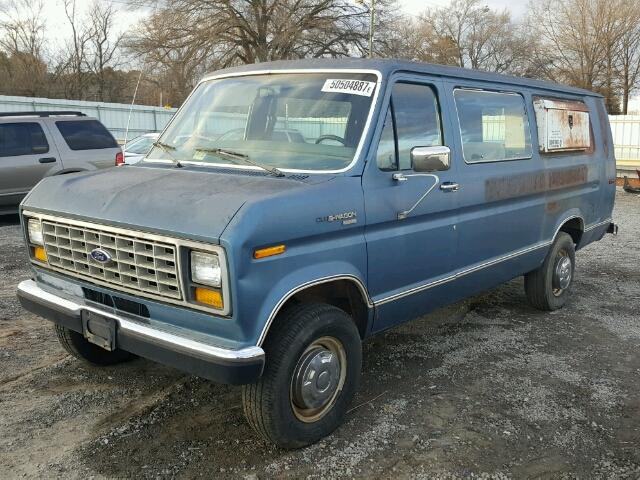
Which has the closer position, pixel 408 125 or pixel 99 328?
pixel 99 328

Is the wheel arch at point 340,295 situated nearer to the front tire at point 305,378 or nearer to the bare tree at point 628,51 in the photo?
the front tire at point 305,378

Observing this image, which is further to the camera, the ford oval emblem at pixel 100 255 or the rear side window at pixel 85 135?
the rear side window at pixel 85 135

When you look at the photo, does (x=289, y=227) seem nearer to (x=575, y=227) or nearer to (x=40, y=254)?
(x=40, y=254)

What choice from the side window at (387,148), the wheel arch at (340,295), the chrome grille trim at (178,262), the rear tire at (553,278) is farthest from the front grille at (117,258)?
the rear tire at (553,278)

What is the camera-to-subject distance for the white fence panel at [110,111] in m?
20.9

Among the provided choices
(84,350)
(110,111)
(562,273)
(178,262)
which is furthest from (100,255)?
(110,111)

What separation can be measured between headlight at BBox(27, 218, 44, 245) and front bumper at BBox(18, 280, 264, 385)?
1.34 feet

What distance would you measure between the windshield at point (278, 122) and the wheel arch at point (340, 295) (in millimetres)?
680

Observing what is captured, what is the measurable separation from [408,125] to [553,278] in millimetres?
2861

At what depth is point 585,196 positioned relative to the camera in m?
6.19

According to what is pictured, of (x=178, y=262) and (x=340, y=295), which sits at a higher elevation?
(x=178, y=262)

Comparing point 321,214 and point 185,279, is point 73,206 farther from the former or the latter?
point 321,214

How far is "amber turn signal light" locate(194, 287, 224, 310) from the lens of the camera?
9.84ft

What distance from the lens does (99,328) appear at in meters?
3.41
